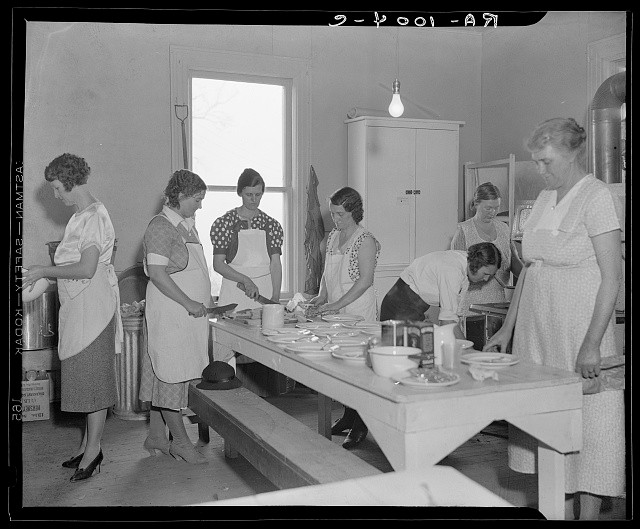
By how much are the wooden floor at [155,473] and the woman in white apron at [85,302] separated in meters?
0.15

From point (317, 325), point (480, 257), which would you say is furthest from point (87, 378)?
point (480, 257)

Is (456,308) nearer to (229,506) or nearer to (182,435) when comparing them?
(182,435)

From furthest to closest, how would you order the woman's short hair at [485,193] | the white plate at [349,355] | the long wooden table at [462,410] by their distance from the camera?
the woman's short hair at [485,193], the white plate at [349,355], the long wooden table at [462,410]

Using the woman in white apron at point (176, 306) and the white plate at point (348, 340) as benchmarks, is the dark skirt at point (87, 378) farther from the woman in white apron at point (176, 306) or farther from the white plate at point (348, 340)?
the white plate at point (348, 340)

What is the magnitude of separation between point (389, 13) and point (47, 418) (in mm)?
2705

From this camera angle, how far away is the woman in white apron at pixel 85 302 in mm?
2975

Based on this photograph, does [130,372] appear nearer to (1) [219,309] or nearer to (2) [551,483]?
(1) [219,309]

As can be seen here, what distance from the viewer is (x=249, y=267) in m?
3.71

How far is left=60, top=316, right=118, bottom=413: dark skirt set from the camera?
9.99 ft

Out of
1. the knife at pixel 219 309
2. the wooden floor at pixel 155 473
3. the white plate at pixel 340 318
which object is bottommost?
the wooden floor at pixel 155 473

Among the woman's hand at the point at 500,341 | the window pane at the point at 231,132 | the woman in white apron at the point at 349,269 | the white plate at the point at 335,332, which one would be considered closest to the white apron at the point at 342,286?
the woman in white apron at the point at 349,269

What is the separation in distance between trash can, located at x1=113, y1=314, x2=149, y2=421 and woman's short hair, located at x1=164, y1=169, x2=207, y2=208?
3.40ft

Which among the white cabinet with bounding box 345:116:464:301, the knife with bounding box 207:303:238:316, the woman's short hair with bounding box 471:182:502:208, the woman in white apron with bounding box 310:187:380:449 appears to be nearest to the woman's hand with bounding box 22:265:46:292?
the knife with bounding box 207:303:238:316

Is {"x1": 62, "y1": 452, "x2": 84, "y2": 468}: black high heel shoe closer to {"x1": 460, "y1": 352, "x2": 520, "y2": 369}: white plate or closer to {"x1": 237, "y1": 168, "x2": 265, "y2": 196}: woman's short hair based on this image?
{"x1": 237, "y1": 168, "x2": 265, "y2": 196}: woman's short hair
